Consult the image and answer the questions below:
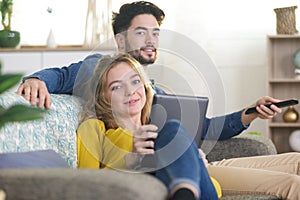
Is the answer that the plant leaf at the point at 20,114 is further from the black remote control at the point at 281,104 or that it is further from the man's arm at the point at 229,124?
the man's arm at the point at 229,124

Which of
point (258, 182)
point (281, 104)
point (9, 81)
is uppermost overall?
point (9, 81)

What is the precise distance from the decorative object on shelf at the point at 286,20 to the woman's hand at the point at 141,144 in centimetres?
322

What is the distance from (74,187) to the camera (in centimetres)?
153

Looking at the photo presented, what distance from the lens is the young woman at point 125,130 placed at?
2082 millimetres

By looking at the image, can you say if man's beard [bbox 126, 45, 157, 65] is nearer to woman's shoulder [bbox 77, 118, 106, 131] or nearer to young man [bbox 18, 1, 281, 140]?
young man [bbox 18, 1, 281, 140]

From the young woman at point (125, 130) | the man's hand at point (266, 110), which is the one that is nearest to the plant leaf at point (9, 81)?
the young woman at point (125, 130)

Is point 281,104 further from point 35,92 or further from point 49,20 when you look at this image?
point 49,20

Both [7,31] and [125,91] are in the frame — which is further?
[7,31]

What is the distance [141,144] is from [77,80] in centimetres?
67

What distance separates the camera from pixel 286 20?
537 centimetres

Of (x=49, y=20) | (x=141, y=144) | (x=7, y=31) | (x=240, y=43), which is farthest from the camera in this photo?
(x=49, y=20)

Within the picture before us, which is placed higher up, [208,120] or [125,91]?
[125,91]

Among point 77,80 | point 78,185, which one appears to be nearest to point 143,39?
point 77,80

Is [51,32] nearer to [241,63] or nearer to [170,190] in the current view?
[241,63]
